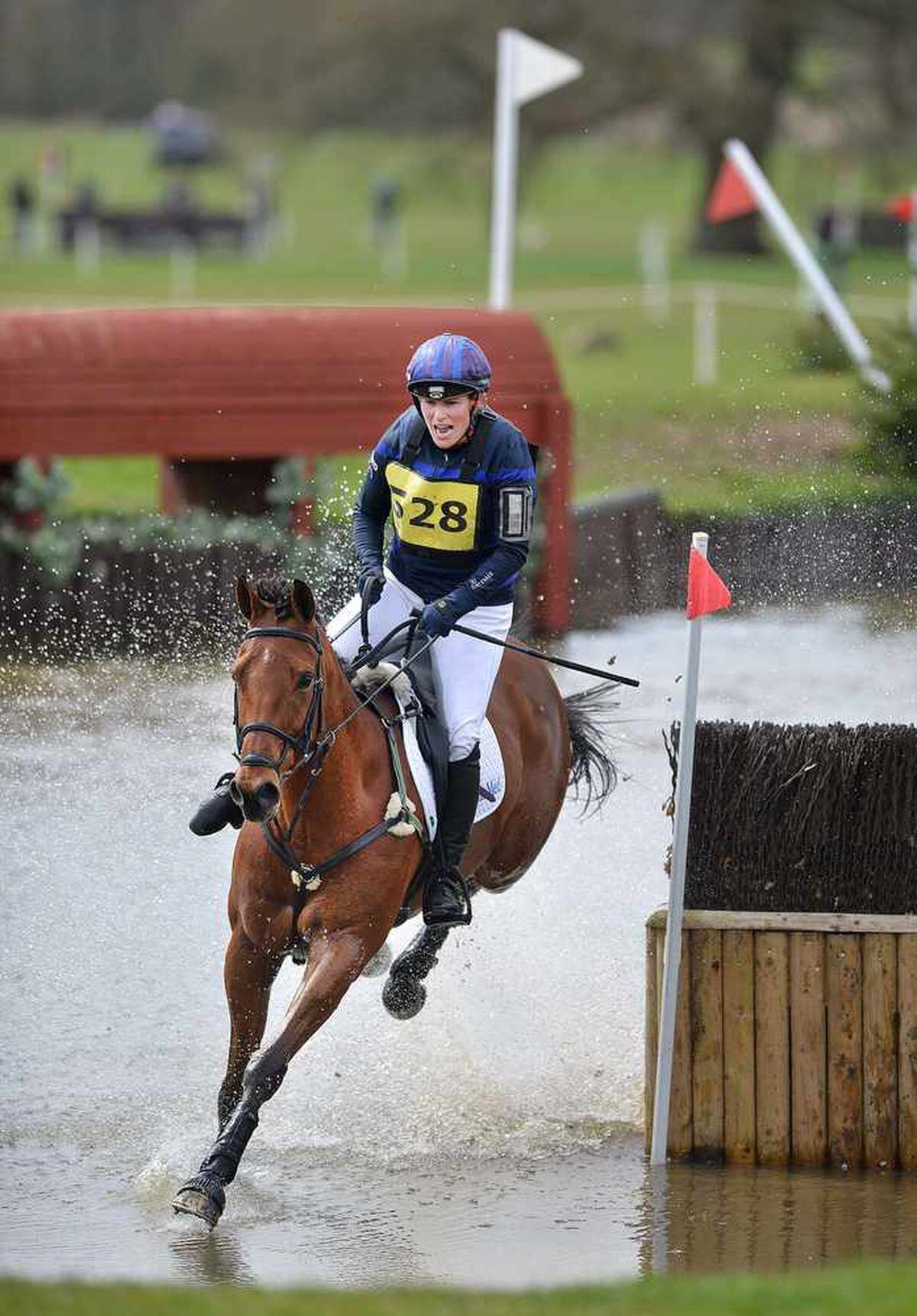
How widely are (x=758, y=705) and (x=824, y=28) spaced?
100 feet

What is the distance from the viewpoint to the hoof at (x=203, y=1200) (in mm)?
7008

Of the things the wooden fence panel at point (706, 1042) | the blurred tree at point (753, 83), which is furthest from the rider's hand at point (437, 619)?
the blurred tree at point (753, 83)

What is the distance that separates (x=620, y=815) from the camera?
11172mm

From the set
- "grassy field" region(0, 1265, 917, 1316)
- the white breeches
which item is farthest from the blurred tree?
"grassy field" region(0, 1265, 917, 1316)

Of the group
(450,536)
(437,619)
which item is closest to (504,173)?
(450,536)

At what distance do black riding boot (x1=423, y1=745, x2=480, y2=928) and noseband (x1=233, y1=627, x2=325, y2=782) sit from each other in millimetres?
906

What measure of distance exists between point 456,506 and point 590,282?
102ft

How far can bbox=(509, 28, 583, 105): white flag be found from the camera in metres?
17.2

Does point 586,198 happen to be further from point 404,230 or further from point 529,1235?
point 529,1235

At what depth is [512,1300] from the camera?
5.55 m

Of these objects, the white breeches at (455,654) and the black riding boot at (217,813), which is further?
the white breeches at (455,654)

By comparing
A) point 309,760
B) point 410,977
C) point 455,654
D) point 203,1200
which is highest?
point 455,654

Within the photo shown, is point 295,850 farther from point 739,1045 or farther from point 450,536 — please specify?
point 739,1045

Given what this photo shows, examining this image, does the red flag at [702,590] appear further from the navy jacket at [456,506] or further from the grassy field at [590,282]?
the grassy field at [590,282]
